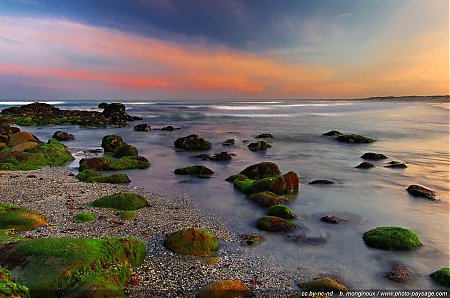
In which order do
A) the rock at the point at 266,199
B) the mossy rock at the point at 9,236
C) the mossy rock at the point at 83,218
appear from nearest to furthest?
the mossy rock at the point at 9,236, the mossy rock at the point at 83,218, the rock at the point at 266,199

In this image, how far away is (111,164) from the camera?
21.6 m

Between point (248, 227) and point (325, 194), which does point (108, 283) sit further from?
point (325, 194)

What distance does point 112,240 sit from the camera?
343 inches

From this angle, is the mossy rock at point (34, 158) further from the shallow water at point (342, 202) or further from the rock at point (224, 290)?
the rock at point (224, 290)

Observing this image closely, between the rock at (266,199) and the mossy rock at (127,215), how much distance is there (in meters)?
5.43

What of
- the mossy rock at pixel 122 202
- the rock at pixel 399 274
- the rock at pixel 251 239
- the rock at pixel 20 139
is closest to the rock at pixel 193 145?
the rock at pixel 20 139

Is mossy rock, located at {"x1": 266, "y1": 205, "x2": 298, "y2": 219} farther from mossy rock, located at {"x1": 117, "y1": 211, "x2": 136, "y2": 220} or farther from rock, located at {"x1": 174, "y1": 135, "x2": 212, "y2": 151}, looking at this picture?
rock, located at {"x1": 174, "y1": 135, "x2": 212, "y2": 151}

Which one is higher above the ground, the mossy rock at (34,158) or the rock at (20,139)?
the rock at (20,139)

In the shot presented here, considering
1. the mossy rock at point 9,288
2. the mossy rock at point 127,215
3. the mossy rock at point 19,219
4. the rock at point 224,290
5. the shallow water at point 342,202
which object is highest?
the mossy rock at point 9,288

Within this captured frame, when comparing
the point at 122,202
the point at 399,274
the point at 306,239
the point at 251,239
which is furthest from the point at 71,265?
the point at 399,274

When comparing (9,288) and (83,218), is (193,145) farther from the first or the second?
(9,288)

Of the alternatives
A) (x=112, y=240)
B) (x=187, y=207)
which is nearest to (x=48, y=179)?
(x=187, y=207)

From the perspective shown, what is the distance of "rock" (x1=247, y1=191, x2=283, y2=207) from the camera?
14656 mm

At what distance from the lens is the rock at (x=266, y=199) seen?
14.7 meters
